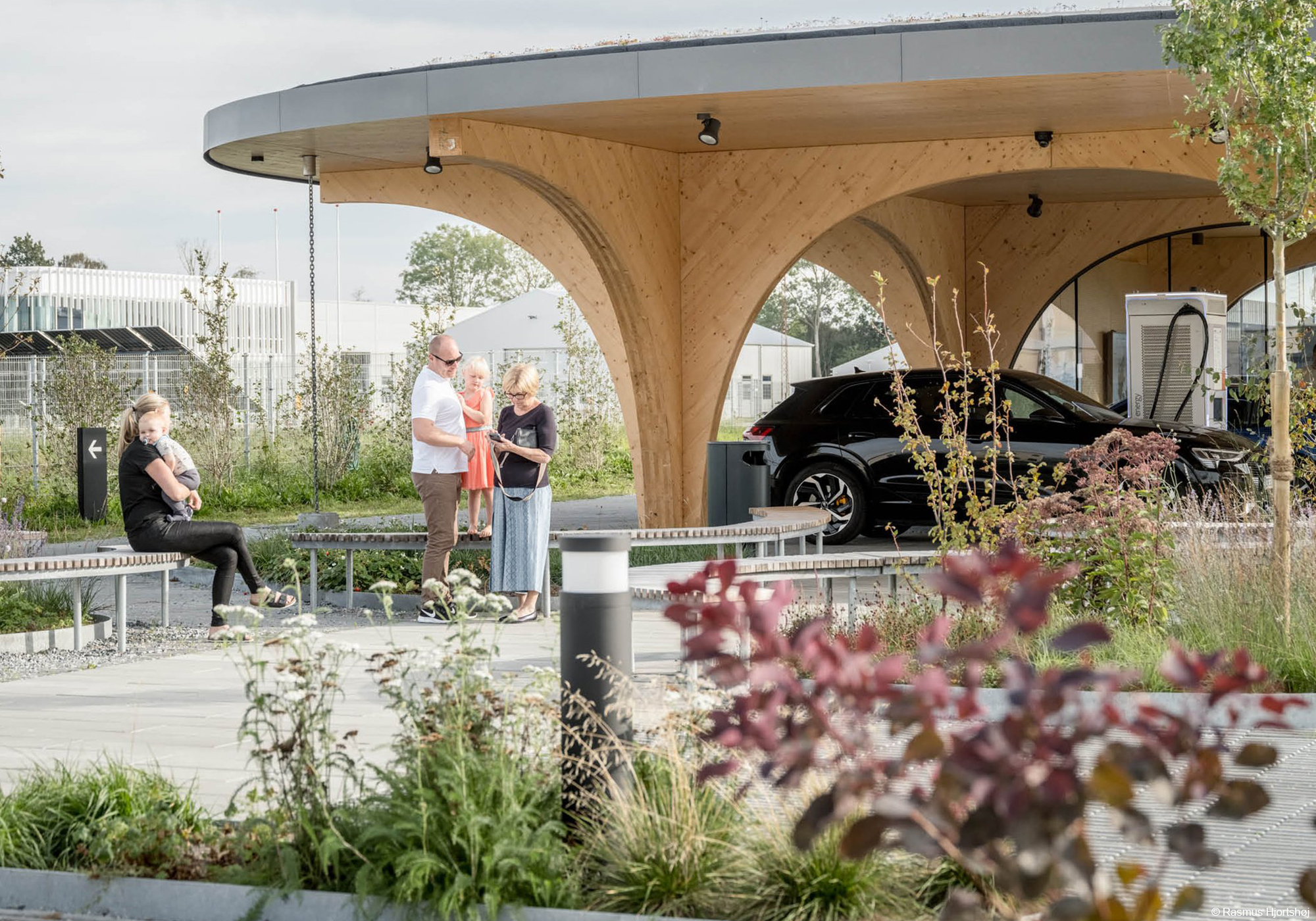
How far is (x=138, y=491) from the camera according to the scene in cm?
917

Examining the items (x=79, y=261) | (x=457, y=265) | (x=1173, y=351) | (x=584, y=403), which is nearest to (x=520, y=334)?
(x=584, y=403)

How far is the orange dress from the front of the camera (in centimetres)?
973

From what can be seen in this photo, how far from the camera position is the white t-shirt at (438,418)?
9.38 metres

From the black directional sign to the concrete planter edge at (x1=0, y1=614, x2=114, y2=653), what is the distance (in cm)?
735

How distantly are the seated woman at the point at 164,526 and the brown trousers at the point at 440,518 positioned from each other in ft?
3.27

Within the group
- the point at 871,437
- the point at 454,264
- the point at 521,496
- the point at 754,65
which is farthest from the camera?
the point at 454,264

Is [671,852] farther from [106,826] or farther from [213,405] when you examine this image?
[213,405]

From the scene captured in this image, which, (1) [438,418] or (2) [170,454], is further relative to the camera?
(1) [438,418]

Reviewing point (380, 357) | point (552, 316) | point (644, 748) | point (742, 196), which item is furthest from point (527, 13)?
point (644, 748)

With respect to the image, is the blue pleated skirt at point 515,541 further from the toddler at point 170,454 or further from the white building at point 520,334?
the white building at point 520,334

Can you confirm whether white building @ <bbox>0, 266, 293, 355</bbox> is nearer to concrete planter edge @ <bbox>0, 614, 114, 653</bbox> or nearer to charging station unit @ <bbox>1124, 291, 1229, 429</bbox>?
charging station unit @ <bbox>1124, 291, 1229, 429</bbox>

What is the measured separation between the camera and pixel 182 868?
4.21 m

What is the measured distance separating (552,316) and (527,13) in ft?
40.5

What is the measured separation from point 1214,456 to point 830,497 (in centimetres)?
343
